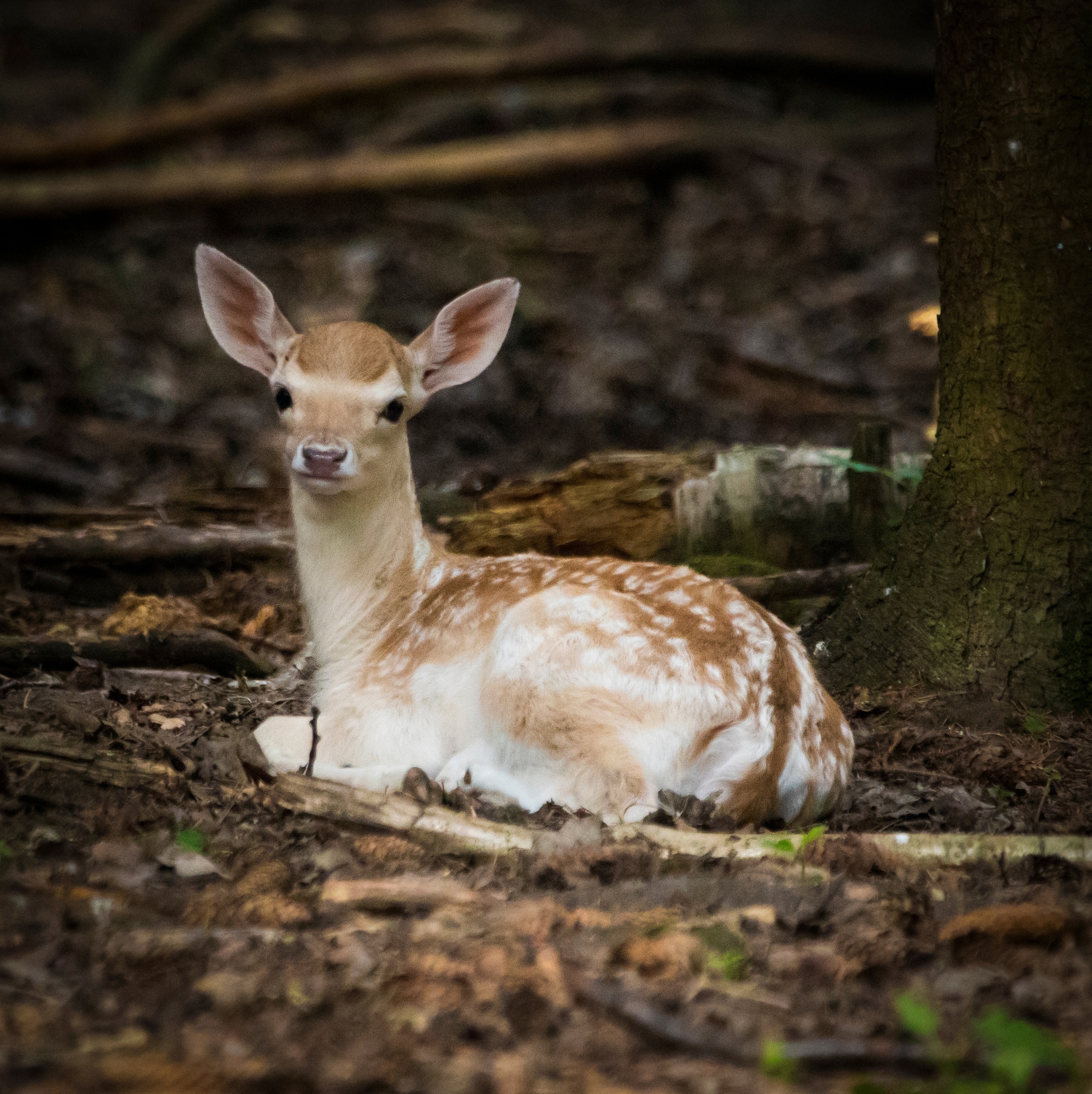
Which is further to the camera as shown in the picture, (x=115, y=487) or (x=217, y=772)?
(x=115, y=487)

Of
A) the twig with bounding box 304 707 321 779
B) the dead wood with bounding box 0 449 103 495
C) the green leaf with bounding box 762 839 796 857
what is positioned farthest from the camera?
the dead wood with bounding box 0 449 103 495

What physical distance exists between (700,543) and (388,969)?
10.3 feet

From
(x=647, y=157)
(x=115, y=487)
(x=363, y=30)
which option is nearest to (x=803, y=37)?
(x=647, y=157)

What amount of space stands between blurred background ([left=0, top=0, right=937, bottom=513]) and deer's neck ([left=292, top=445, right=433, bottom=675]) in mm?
1121

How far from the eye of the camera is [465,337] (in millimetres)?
4465

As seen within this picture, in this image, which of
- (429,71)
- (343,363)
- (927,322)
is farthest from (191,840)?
(429,71)

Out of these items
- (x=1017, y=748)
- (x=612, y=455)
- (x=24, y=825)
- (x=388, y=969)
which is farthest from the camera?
(x=612, y=455)

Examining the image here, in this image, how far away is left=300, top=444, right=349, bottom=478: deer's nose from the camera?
3848 mm

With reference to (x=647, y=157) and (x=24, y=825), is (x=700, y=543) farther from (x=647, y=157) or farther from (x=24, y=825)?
(x=647, y=157)

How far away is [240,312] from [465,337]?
31.9 inches

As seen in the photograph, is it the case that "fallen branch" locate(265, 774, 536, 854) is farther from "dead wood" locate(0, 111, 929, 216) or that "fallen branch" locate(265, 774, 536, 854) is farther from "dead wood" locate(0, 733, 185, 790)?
"dead wood" locate(0, 111, 929, 216)

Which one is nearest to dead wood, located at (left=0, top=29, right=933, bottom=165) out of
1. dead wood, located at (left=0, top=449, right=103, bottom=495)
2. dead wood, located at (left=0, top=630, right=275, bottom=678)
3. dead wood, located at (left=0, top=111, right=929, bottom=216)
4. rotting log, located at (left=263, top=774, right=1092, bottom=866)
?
dead wood, located at (left=0, top=111, right=929, bottom=216)

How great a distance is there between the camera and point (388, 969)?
8.09 feet

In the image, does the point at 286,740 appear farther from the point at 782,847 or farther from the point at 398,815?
the point at 782,847
